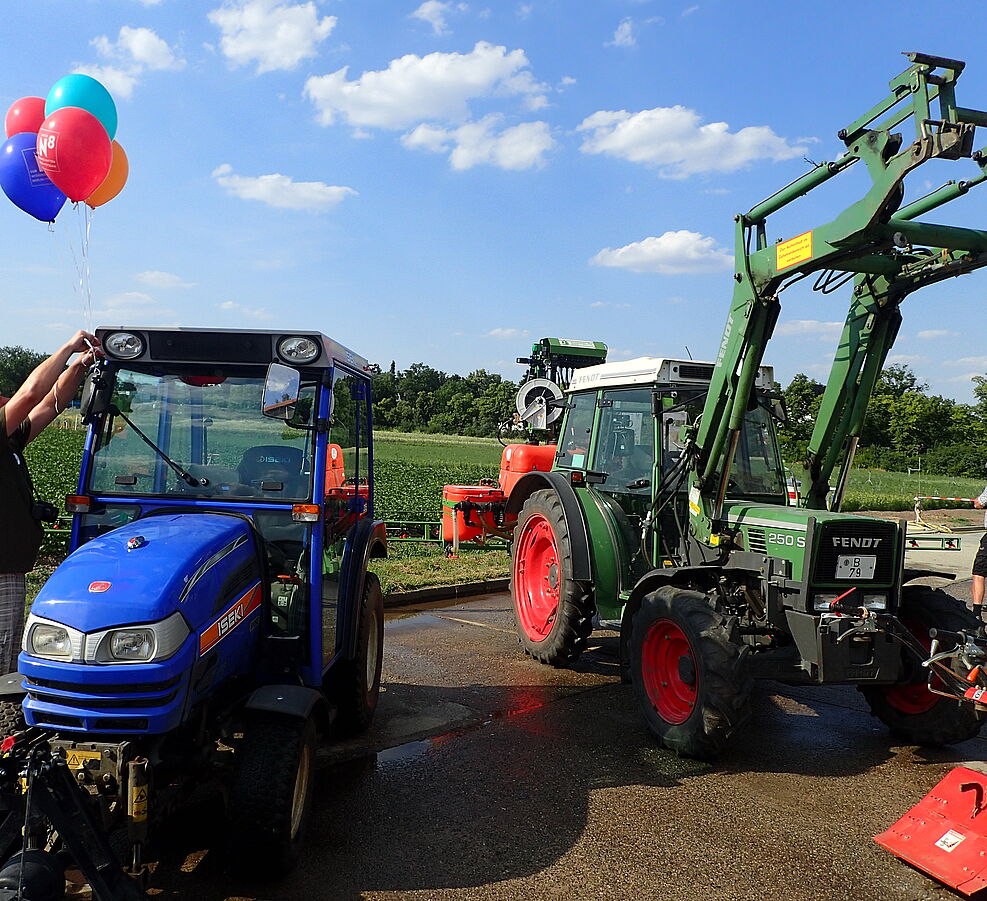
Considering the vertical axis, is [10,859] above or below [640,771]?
above

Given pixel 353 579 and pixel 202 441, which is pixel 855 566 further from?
pixel 202 441

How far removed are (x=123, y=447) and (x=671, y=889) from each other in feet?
11.1

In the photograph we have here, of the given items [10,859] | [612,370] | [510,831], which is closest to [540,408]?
[612,370]

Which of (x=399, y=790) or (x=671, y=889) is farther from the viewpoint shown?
(x=399, y=790)

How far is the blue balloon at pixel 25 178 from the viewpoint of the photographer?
6.12m

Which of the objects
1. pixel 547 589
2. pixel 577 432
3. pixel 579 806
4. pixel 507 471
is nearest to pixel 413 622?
pixel 547 589

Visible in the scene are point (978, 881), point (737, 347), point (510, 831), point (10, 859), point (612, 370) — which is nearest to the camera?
point (10, 859)

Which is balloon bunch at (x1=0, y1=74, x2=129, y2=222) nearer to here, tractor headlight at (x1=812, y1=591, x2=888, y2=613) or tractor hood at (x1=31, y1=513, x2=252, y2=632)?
tractor hood at (x1=31, y1=513, x2=252, y2=632)

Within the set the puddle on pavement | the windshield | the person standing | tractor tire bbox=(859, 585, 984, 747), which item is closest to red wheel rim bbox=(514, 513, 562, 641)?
the puddle on pavement

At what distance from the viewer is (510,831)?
3.98 meters

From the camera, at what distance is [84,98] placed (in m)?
6.33

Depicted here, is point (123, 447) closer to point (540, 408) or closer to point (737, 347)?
point (737, 347)

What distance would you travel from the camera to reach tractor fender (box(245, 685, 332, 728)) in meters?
3.51

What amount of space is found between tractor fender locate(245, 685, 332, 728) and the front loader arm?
10.2 ft
